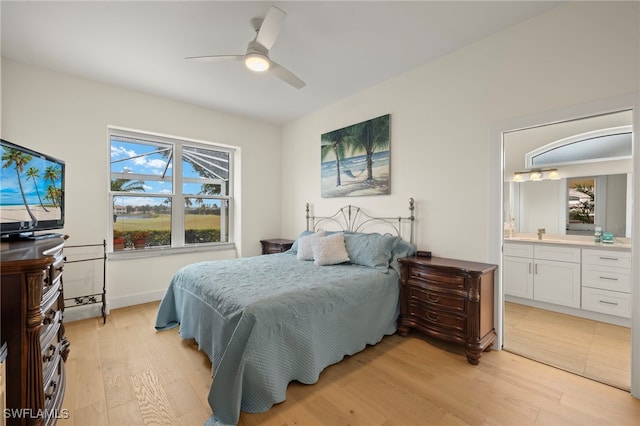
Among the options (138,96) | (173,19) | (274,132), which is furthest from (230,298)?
(274,132)

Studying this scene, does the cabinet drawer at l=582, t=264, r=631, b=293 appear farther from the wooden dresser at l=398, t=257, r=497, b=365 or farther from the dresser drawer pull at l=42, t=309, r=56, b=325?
the dresser drawer pull at l=42, t=309, r=56, b=325

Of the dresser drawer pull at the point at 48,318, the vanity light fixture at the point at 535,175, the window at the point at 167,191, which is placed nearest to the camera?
the dresser drawer pull at the point at 48,318

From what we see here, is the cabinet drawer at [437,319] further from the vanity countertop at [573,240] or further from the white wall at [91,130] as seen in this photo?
the white wall at [91,130]

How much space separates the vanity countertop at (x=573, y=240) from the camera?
2.96 meters

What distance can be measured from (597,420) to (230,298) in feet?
7.90

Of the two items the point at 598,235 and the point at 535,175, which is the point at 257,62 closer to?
the point at 535,175

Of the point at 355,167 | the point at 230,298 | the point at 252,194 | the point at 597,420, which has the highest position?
the point at 355,167

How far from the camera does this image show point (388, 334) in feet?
8.73

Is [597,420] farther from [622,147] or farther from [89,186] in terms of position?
[89,186]

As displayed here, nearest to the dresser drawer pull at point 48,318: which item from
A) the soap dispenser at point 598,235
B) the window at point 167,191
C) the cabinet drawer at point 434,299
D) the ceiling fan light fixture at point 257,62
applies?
the ceiling fan light fixture at point 257,62

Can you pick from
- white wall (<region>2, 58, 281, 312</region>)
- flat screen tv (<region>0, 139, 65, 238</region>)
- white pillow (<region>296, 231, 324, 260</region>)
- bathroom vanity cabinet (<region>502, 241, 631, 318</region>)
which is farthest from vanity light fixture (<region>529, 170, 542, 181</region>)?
flat screen tv (<region>0, 139, 65, 238</region>)

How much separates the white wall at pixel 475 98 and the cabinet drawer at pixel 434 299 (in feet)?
1.68

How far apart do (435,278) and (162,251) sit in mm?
3563

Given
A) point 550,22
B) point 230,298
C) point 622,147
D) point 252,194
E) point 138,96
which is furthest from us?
point 252,194
